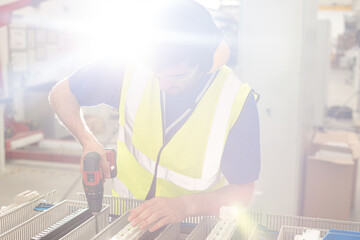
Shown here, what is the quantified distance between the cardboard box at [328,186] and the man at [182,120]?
1.94m

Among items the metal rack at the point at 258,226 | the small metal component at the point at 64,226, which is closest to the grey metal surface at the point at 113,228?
the metal rack at the point at 258,226

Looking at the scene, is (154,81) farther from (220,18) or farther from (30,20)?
(30,20)

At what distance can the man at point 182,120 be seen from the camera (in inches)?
52.4

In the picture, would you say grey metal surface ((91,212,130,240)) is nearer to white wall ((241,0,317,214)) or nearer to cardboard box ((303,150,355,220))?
white wall ((241,0,317,214))

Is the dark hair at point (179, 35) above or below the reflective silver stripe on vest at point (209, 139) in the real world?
above

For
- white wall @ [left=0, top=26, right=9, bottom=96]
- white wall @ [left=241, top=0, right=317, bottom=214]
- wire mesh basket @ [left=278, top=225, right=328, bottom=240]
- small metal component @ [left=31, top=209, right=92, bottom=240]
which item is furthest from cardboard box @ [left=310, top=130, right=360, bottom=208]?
white wall @ [left=0, top=26, right=9, bottom=96]

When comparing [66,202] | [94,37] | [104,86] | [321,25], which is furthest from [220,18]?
[66,202]

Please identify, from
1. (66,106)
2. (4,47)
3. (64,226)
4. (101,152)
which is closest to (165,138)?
(101,152)

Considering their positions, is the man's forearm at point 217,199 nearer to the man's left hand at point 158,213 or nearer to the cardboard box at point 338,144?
the man's left hand at point 158,213

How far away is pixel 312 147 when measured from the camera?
3.87 m

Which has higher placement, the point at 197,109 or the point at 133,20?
the point at 133,20

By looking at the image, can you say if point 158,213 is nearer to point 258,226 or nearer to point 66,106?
point 258,226

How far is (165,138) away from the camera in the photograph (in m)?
1.64

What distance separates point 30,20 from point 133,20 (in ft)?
17.9
